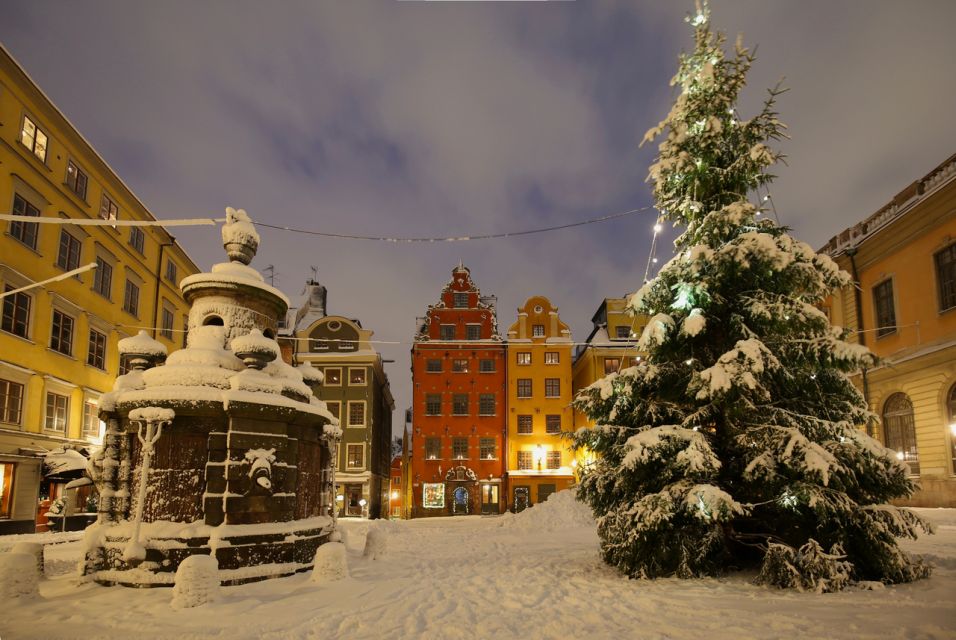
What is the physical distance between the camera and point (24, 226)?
2203 centimetres

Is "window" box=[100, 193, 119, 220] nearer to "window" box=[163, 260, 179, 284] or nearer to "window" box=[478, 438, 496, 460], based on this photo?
"window" box=[163, 260, 179, 284]

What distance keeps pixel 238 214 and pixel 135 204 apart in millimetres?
22786

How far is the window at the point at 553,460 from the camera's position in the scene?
1629 inches

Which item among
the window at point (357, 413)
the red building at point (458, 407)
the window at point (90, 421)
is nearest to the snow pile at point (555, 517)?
the red building at point (458, 407)

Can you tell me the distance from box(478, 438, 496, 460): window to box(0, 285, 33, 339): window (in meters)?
26.4

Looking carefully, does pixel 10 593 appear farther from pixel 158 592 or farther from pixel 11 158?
pixel 11 158

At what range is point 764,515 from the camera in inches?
400

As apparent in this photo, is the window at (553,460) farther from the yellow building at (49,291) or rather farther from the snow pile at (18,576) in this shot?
the snow pile at (18,576)

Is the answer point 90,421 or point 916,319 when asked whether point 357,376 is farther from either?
point 916,319

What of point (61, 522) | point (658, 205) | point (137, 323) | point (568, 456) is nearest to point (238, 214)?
point (658, 205)


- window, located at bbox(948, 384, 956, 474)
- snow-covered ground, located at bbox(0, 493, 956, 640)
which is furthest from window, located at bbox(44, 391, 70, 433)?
window, located at bbox(948, 384, 956, 474)

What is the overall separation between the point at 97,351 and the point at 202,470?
21.2m

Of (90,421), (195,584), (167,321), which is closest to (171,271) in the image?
(167,321)

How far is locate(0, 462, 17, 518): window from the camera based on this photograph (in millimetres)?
21266
